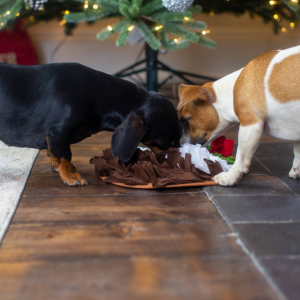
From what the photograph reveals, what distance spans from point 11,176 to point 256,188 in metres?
1.12

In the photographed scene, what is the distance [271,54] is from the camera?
158 cm

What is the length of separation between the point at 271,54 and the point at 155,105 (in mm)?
553

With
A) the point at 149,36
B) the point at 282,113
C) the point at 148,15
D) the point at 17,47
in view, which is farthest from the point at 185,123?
the point at 17,47

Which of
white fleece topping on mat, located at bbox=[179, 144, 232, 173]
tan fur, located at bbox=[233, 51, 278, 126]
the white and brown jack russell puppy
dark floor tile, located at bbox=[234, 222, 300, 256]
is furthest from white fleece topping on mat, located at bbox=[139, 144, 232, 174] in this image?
dark floor tile, located at bbox=[234, 222, 300, 256]

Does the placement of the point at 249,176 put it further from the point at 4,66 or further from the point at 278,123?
the point at 4,66

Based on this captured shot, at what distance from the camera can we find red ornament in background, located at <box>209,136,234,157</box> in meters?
1.86

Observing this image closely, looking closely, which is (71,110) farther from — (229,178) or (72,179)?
(229,178)

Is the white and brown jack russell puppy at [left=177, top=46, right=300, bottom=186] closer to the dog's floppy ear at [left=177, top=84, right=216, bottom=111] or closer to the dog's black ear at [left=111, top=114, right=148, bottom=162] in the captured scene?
the dog's floppy ear at [left=177, top=84, right=216, bottom=111]

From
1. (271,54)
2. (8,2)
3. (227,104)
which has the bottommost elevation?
(227,104)

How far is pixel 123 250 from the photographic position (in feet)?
3.41

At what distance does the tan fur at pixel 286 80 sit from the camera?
57.4 inches

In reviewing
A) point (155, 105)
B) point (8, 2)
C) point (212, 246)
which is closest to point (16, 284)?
point (212, 246)

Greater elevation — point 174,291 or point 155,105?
point 155,105

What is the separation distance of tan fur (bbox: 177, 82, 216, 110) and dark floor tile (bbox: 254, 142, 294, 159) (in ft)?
1.79
